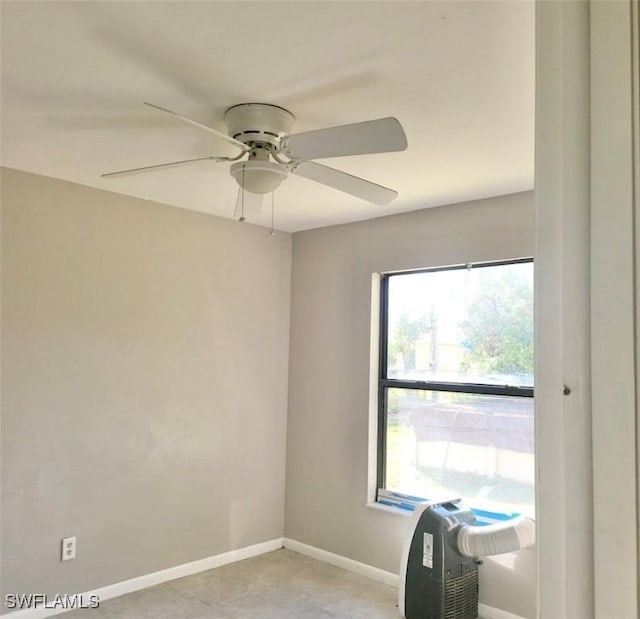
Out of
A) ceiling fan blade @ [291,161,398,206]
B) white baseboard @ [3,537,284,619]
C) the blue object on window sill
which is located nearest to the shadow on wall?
the blue object on window sill

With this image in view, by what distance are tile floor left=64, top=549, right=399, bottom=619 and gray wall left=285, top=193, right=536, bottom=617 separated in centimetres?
28

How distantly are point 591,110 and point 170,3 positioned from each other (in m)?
1.41

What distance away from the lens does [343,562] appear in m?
3.93

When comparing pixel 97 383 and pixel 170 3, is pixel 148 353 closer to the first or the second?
pixel 97 383

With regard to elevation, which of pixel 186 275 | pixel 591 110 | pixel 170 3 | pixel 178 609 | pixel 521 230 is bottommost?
pixel 178 609

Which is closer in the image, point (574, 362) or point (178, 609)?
point (574, 362)

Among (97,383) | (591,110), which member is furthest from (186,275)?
(591,110)

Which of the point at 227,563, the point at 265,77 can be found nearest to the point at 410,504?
the point at 227,563

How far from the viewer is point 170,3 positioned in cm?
155

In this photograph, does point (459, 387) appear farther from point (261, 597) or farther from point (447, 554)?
point (261, 597)

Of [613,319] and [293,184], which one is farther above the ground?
[293,184]

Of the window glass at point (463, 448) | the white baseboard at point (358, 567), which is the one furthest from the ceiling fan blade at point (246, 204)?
the white baseboard at point (358, 567)

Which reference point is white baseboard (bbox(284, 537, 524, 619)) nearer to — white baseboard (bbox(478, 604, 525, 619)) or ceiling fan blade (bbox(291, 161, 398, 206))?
white baseboard (bbox(478, 604, 525, 619))

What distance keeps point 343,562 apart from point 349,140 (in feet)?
10.3
